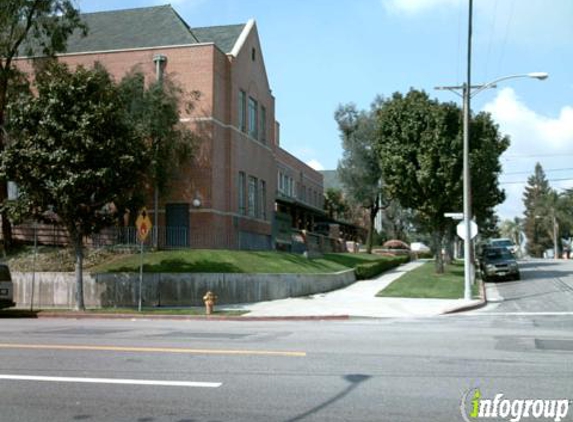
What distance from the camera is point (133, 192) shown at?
23234 millimetres

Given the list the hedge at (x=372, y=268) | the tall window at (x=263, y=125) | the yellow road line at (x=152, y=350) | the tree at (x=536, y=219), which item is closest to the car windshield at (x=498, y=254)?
the hedge at (x=372, y=268)

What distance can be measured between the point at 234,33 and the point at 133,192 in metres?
18.1

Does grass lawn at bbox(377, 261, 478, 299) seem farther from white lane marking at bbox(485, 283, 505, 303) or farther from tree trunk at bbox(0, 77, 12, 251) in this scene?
tree trunk at bbox(0, 77, 12, 251)

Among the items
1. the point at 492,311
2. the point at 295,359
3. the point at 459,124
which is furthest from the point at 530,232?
the point at 295,359

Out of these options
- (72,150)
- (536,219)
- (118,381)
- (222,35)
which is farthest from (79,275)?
(536,219)

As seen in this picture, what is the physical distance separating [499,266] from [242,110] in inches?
639

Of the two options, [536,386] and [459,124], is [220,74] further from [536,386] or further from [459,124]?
[536,386]

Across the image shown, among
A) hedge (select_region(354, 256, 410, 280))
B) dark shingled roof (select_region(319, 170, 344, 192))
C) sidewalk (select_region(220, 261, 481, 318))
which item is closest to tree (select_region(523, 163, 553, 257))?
dark shingled roof (select_region(319, 170, 344, 192))

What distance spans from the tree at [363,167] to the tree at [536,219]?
68542mm

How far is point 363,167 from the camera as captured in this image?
55.9 meters

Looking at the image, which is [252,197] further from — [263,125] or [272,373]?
[272,373]

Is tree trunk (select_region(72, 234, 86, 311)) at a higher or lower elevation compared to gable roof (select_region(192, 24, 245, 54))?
lower

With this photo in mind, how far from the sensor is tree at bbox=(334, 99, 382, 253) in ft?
182

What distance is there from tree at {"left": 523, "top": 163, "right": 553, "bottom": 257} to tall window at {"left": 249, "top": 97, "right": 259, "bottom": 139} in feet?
290
